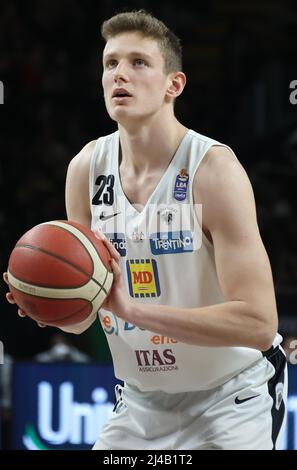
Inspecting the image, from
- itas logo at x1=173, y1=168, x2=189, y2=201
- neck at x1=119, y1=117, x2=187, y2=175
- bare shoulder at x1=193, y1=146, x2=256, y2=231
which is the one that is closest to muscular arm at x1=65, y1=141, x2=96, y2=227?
neck at x1=119, y1=117, x2=187, y2=175

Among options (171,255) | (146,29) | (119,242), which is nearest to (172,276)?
(171,255)

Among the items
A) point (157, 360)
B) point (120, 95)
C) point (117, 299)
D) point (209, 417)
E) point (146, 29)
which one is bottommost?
point (209, 417)

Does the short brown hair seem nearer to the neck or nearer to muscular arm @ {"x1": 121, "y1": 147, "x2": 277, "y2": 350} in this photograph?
the neck

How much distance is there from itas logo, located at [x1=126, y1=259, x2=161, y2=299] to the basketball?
0.38m

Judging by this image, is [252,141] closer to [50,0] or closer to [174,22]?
[174,22]

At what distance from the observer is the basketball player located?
3.25m

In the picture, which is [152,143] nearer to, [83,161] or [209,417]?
[83,161]

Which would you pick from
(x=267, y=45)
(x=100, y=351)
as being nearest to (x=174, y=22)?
(x=267, y=45)

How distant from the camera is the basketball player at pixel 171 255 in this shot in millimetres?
3254

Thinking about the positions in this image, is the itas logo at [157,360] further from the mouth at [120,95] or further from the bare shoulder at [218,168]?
Result: the mouth at [120,95]

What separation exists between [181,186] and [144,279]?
0.39m

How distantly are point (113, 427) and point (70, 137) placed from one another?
269 inches

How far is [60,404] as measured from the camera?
19.4 ft

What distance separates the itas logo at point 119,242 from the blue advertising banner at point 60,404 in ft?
8.63
